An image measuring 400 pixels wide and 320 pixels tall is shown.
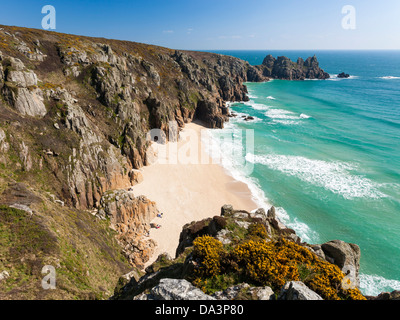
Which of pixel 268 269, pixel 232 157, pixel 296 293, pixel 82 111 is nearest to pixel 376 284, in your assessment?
pixel 268 269

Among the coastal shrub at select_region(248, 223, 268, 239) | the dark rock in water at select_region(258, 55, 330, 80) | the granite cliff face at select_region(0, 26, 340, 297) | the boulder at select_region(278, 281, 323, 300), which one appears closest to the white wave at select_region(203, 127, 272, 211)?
the granite cliff face at select_region(0, 26, 340, 297)

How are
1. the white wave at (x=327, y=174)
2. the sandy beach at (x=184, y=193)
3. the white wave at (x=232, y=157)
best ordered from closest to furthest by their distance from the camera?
the sandy beach at (x=184, y=193), the white wave at (x=232, y=157), the white wave at (x=327, y=174)

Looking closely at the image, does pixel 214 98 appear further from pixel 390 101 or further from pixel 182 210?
pixel 390 101

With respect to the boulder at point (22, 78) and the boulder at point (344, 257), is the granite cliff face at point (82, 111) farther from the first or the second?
the boulder at point (344, 257)

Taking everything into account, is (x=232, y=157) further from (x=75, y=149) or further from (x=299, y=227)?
(x=75, y=149)

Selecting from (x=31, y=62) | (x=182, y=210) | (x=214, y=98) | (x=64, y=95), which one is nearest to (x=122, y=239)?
(x=182, y=210)

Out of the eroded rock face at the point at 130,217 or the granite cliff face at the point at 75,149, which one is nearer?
the granite cliff face at the point at 75,149

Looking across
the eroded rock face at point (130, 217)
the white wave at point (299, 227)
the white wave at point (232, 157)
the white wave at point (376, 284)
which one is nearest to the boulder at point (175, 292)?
the eroded rock face at point (130, 217)
